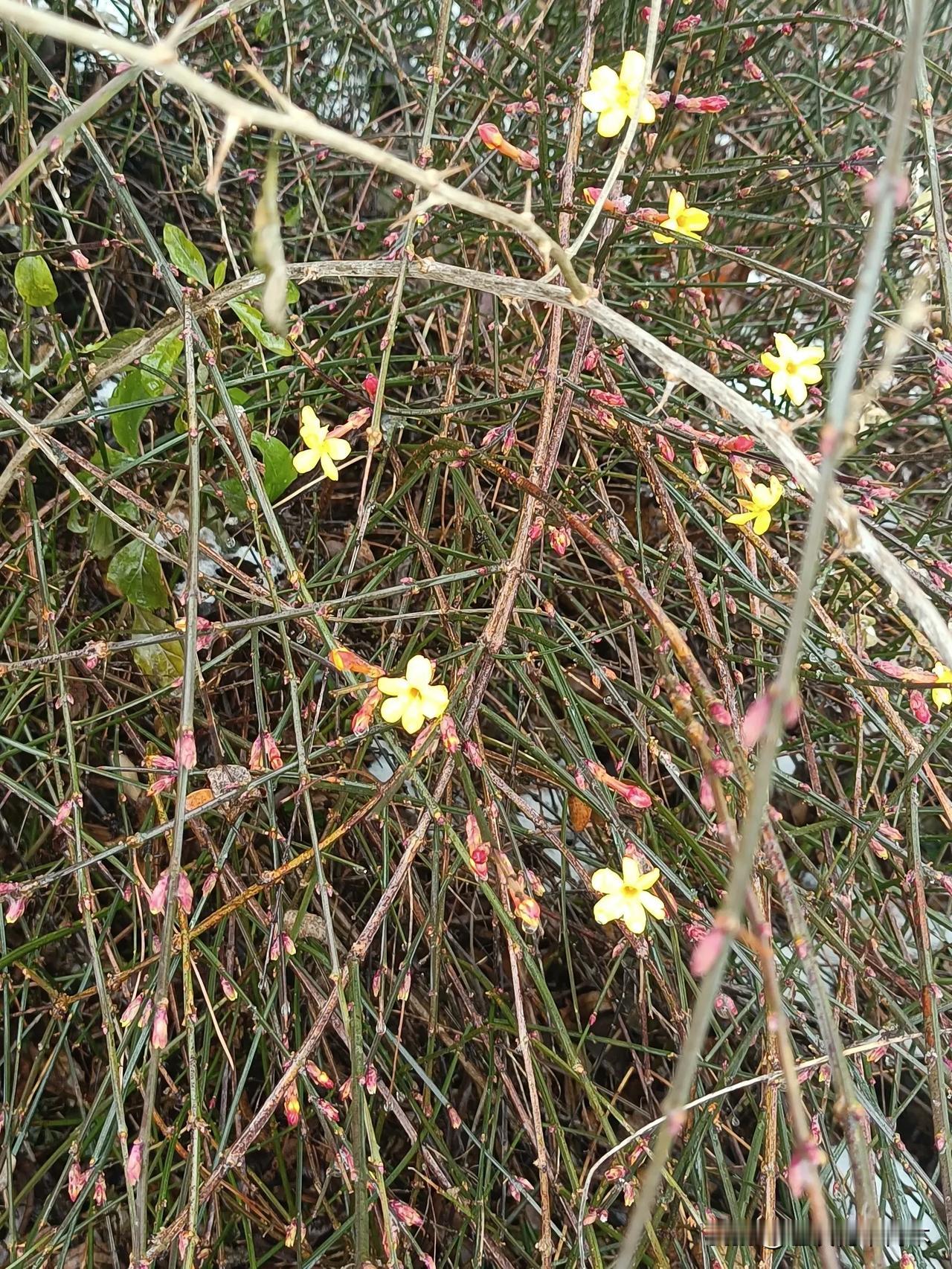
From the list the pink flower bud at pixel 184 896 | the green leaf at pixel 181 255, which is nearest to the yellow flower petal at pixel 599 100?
the green leaf at pixel 181 255

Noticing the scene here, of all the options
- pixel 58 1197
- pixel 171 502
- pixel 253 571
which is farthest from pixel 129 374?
pixel 58 1197

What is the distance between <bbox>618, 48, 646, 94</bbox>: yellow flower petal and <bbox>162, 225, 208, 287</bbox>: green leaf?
733 millimetres

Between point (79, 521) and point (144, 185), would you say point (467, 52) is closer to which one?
point (144, 185)

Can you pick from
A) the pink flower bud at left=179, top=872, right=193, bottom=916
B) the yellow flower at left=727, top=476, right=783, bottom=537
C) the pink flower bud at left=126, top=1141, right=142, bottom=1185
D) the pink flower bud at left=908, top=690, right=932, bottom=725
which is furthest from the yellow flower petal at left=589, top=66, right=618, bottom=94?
the pink flower bud at left=126, top=1141, right=142, bottom=1185

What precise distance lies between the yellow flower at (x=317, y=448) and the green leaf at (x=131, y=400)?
0.48 metres

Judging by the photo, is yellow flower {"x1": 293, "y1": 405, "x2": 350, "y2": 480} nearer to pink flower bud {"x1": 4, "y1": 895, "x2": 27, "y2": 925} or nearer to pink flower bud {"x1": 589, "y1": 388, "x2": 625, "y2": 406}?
pink flower bud {"x1": 589, "y1": 388, "x2": 625, "y2": 406}

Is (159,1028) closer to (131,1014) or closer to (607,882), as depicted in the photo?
(131,1014)

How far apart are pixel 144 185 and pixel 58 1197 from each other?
7.07 ft

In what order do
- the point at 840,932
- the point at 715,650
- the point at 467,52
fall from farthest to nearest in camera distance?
the point at 467,52 < the point at 840,932 < the point at 715,650

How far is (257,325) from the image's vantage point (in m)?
1.61

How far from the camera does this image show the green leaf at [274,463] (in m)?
1.62

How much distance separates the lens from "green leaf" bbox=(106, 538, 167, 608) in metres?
1.65

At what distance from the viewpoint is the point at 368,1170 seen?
115 centimetres

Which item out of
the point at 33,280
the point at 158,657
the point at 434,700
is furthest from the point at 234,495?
the point at 434,700
